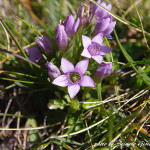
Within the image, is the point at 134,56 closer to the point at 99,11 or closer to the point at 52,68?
the point at 99,11

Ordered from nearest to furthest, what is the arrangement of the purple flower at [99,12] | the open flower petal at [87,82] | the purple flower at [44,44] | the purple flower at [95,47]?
the open flower petal at [87,82], the purple flower at [95,47], the purple flower at [44,44], the purple flower at [99,12]

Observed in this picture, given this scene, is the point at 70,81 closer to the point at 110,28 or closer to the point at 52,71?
the point at 52,71

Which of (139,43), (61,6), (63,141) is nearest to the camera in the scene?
(63,141)

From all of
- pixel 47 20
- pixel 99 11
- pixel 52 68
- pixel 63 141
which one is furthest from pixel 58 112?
pixel 47 20

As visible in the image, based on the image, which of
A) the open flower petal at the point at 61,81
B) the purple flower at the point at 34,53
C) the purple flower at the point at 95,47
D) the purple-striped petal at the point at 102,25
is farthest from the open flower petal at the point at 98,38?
the purple flower at the point at 34,53

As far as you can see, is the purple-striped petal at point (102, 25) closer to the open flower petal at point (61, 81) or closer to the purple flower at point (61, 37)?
the purple flower at point (61, 37)

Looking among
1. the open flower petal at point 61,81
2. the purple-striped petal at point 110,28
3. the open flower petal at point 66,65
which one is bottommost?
the open flower petal at point 61,81

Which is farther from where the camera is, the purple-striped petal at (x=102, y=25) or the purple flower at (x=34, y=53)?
the purple flower at (x=34, y=53)
